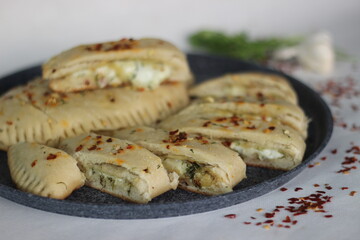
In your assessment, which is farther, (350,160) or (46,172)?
(350,160)

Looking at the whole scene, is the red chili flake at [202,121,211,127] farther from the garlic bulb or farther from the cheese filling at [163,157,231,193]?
the garlic bulb

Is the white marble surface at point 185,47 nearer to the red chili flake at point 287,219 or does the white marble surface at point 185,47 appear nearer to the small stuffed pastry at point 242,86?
the red chili flake at point 287,219

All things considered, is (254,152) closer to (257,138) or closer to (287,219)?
(257,138)

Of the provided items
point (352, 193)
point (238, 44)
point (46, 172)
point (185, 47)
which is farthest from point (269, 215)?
point (185, 47)

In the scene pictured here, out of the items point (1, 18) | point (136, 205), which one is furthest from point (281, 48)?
point (136, 205)

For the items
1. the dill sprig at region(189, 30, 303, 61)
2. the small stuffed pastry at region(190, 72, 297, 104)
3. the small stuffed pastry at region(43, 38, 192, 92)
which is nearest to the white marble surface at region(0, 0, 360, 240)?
the dill sprig at region(189, 30, 303, 61)

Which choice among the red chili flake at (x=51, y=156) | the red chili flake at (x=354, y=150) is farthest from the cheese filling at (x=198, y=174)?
the red chili flake at (x=354, y=150)

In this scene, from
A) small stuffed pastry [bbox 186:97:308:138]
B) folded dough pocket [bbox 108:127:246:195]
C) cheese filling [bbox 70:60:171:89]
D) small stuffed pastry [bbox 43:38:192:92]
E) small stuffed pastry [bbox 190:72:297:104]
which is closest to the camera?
folded dough pocket [bbox 108:127:246:195]
